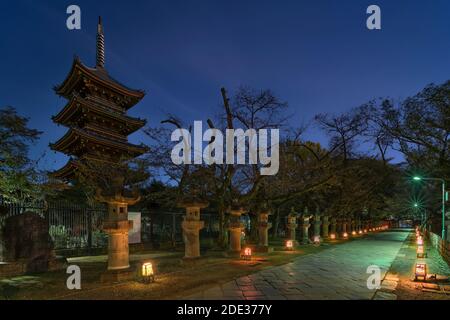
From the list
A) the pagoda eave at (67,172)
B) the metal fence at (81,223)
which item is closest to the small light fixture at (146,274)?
the metal fence at (81,223)

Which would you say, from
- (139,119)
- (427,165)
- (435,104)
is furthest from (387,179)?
(139,119)

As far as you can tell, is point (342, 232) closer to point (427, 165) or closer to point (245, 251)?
point (427, 165)

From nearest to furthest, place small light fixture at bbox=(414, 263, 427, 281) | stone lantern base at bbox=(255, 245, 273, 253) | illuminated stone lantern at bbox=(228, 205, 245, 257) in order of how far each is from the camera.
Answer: small light fixture at bbox=(414, 263, 427, 281), illuminated stone lantern at bbox=(228, 205, 245, 257), stone lantern base at bbox=(255, 245, 273, 253)

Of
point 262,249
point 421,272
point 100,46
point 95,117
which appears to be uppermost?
point 100,46

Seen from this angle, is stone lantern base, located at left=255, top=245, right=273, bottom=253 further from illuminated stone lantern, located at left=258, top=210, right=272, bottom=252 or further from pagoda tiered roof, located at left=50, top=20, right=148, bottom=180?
pagoda tiered roof, located at left=50, top=20, right=148, bottom=180

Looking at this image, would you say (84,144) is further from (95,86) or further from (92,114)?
(95,86)

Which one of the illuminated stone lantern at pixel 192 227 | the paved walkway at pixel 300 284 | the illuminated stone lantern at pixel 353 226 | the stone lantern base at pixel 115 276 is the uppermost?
the illuminated stone lantern at pixel 192 227

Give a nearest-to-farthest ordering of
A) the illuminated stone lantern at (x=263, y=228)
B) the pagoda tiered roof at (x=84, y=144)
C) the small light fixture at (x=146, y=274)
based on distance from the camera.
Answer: the small light fixture at (x=146, y=274)
the illuminated stone lantern at (x=263, y=228)
the pagoda tiered roof at (x=84, y=144)

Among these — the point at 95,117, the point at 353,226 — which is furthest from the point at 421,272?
the point at 353,226

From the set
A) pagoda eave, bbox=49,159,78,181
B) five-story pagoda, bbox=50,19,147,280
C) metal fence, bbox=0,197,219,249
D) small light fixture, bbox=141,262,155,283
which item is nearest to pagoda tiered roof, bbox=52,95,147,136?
five-story pagoda, bbox=50,19,147,280

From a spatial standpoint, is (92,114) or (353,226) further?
(353,226)

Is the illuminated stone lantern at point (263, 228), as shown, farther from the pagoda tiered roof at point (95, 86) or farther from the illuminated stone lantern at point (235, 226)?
the pagoda tiered roof at point (95, 86)

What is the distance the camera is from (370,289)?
962cm

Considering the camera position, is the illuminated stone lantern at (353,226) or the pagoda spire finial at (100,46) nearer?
the pagoda spire finial at (100,46)
